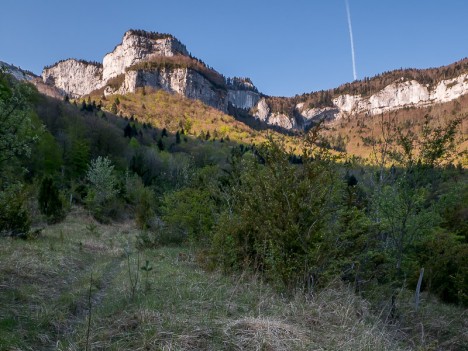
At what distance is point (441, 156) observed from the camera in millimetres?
7254

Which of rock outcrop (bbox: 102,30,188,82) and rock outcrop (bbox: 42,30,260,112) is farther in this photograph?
rock outcrop (bbox: 102,30,188,82)

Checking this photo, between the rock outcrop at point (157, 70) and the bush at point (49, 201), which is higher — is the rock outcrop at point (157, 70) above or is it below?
above

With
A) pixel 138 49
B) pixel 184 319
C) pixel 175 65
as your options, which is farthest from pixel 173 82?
pixel 184 319

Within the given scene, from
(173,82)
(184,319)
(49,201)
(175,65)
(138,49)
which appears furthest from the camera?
(138,49)

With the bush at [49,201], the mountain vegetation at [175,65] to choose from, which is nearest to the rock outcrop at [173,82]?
the mountain vegetation at [175,65]

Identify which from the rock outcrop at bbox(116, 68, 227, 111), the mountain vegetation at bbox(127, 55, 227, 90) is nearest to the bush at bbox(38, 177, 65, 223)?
the rock outcrop at bbox(116, 68, 227, 111)

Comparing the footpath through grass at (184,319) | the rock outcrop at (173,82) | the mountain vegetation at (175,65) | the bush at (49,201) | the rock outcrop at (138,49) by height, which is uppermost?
the rock outcrop at (138,49)

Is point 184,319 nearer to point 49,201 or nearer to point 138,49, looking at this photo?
point 49,201

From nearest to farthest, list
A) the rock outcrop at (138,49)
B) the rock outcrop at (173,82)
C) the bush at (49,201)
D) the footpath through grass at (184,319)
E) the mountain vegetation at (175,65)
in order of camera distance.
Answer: the footpath through grass at (184,319), the bush at (49,201), the rock outcrop at (173,82), the mountain vegetation at (175,65), the rock outcrop at (138,49)

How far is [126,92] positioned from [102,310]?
16587cm

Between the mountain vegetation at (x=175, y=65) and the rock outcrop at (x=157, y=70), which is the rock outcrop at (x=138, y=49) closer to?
the rock outcrop at (x=157, y=70)

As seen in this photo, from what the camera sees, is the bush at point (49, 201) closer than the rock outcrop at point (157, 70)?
Yes

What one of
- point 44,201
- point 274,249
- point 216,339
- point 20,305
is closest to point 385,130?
point 274,249

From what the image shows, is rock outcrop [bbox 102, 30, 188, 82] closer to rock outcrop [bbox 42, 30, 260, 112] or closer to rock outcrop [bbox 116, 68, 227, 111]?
rock outcrop [bbox 42, 30, 260, 112]
